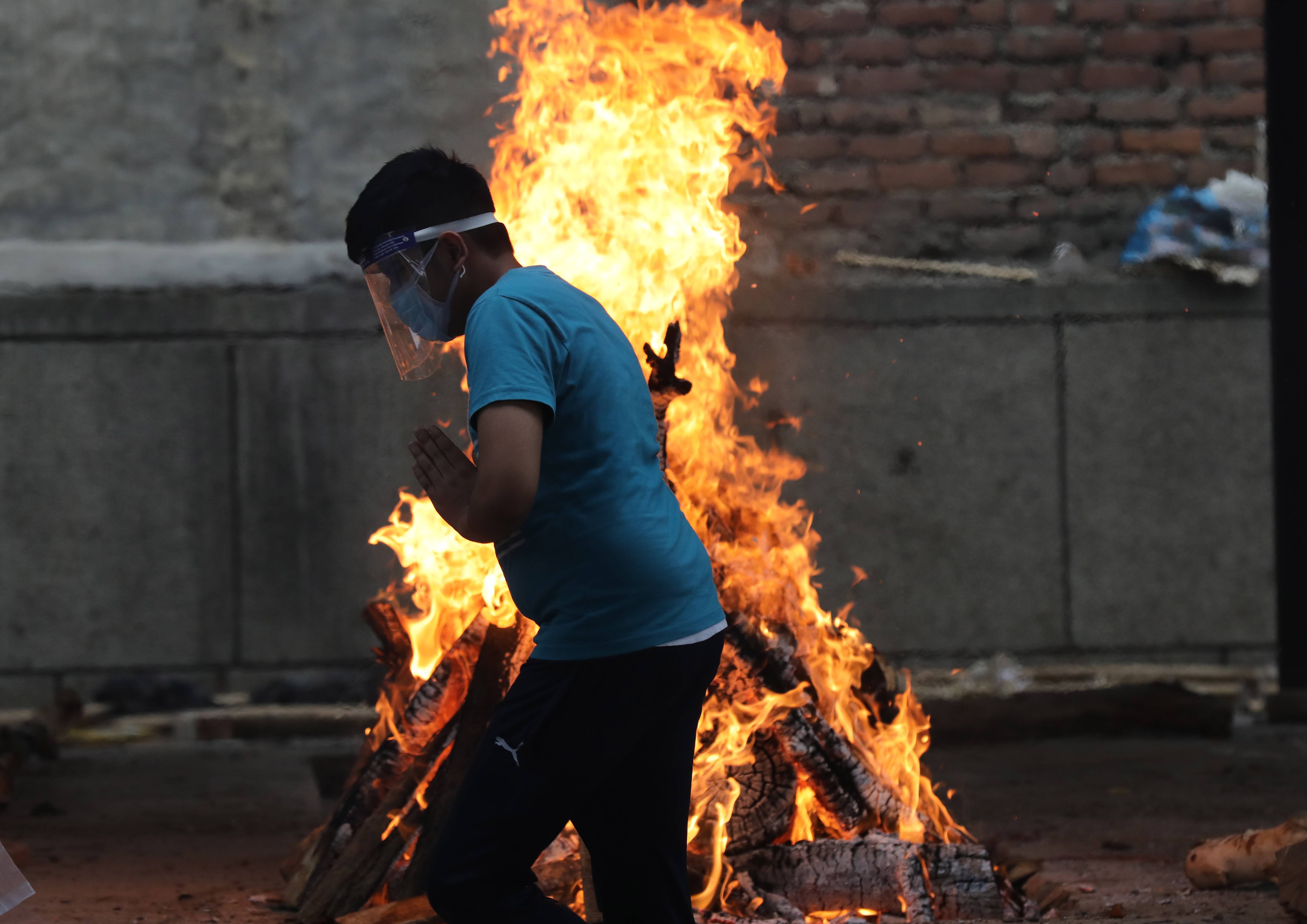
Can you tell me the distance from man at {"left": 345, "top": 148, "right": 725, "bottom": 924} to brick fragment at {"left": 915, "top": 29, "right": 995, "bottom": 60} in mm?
5593

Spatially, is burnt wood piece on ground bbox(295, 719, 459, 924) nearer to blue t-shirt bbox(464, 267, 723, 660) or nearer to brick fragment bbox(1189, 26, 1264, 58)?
blue t-shirt bbox(464, 267, 723, 660)

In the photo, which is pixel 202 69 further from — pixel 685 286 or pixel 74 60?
pixel 685 286

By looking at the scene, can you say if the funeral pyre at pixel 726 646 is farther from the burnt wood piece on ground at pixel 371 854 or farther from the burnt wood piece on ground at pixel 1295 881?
the burnt wood piece on ground at pixel 1295 881

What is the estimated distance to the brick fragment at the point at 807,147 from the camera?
25.1 ft

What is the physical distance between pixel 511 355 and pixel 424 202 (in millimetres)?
516

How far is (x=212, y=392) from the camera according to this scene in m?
7.53

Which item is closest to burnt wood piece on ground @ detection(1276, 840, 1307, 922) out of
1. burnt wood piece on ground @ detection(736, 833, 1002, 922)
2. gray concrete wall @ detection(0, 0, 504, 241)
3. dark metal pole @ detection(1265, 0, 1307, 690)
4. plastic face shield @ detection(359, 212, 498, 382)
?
burnt wood piece on ground @ detection(736, 833, 1002, 922)

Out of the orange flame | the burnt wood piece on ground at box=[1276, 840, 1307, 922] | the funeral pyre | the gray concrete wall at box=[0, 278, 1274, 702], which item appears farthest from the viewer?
the gray concrete wall at box=[0, 278, 1274, 702]

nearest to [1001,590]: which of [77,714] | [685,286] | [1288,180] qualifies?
[1288,180]

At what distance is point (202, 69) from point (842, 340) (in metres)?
3.91

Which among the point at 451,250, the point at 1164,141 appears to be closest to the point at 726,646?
the point at 451,250

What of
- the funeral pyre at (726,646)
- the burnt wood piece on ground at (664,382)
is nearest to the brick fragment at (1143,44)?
the funeral pyre at (726,646)

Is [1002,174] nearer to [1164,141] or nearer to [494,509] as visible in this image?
[1164,141]

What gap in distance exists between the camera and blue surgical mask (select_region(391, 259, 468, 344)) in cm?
284
